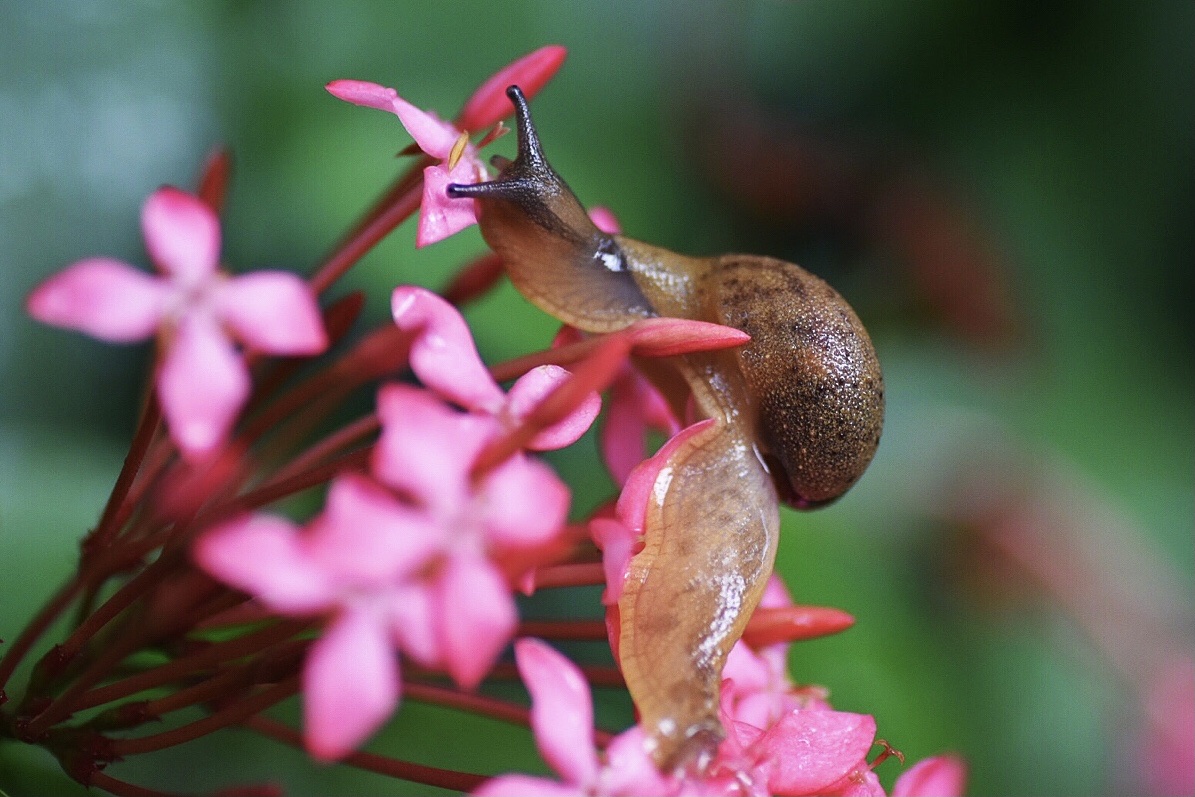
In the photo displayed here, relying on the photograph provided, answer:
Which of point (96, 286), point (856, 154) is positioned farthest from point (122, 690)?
point (856, 154)

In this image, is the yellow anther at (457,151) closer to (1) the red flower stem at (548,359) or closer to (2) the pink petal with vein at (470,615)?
(1) the red flower stem at (548,359)

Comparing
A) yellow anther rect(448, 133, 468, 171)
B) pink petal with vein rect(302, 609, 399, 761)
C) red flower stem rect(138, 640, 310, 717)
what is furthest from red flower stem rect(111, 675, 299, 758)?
yellow anther rect(448, 133, 468, 171)

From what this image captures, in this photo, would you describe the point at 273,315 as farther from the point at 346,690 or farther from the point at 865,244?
the point at 865,244

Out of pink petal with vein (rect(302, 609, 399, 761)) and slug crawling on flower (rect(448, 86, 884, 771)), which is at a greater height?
slug crawling on flower (rect(448, 86, 884, 771))

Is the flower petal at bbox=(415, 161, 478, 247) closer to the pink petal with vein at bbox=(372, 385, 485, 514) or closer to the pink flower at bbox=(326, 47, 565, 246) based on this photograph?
the pink flower at bbox=(326, 47, 565, 246)

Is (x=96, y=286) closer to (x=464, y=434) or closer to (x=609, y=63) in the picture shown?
(x=464, y=434)

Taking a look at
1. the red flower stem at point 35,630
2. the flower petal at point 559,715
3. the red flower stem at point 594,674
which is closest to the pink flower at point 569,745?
the flower petal at point 559,715

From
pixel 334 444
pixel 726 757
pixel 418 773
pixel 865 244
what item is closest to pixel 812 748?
pixel 726 757
